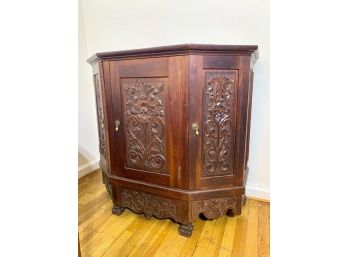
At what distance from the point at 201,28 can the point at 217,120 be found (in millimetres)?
799

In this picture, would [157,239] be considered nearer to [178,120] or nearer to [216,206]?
[216,206]

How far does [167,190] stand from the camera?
134 centimetres

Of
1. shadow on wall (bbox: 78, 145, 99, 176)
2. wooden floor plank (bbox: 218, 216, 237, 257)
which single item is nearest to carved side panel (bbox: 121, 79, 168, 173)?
wooden floor plank (bbox: 218, 216, 237, 257)

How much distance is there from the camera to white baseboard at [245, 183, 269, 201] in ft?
5.67

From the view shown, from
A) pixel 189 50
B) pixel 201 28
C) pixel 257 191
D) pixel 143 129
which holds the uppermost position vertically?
pixel 201 28

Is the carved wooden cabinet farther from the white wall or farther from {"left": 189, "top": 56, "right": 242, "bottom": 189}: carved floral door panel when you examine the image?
the white wall

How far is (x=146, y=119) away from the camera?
1.33 metres

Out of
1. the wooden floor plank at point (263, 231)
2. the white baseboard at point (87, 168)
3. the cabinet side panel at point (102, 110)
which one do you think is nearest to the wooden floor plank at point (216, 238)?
the wooden floor plank at point (263, 231)

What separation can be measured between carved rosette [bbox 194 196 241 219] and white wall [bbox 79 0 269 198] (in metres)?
0.42

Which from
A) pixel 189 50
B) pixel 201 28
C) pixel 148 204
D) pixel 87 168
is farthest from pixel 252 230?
pixel 87 168

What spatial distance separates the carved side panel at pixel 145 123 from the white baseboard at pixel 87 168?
103 cm
